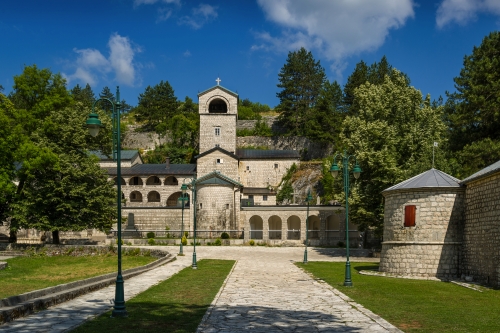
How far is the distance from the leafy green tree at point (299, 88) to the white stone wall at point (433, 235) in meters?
51.1

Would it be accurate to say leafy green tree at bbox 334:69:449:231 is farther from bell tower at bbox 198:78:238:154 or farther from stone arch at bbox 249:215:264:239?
bell tower at bbox 198:78:238:154

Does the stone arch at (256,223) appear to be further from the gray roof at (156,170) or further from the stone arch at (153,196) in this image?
the stone arch at (153,196)

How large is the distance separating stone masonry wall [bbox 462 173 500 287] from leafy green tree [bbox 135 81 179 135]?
61621 millimetres

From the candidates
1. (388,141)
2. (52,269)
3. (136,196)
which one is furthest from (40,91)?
(136,196)

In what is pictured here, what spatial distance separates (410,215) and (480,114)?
16021mm

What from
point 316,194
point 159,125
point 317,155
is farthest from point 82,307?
point 159,125

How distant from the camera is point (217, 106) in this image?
6134 cm

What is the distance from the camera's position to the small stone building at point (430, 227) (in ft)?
65.8

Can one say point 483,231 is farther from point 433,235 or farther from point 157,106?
point 157,106

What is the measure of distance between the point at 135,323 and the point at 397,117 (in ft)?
89.4

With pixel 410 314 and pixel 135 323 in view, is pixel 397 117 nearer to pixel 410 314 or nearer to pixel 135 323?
pixel 410 314

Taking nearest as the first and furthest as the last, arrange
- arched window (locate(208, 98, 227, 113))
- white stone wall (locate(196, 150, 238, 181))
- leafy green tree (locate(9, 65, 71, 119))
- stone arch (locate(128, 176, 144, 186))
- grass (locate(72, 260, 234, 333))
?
grass (locate(72, 260, 234, 333)), leafy green tree (locate(9, 65, 71, 119)), white stone wall (locate(196, 150, 238, 181)), arched window (locate(208, 98, 227, 113)), stone arch (locate(128, 176, 144, 186))

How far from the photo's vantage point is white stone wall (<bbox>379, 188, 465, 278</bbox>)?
20.0 meters

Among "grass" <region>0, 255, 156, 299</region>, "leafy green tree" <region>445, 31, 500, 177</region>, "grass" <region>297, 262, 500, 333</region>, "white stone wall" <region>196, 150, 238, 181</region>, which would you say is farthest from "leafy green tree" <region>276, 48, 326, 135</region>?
"grass" <region>297, 262, 500, 333</region>
